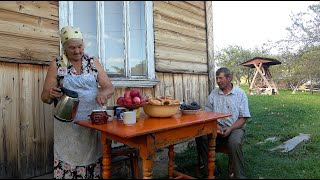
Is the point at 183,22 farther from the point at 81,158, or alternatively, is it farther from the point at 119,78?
the point at 81,158

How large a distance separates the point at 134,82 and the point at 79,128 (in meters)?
1.49

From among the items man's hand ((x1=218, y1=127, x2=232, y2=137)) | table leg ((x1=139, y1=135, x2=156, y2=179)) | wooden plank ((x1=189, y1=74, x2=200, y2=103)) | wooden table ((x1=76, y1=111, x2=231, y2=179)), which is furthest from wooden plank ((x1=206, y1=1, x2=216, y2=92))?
table leg ((x1=139, y1=135, x2=156, y2=179))

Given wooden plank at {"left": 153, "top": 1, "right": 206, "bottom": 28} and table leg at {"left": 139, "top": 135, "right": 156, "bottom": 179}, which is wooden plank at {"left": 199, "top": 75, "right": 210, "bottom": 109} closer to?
wooden plank at {"left": 153, "top": 1, "right": 206, "bottom": 28}

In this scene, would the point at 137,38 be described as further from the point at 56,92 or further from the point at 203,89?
the point at 56,92

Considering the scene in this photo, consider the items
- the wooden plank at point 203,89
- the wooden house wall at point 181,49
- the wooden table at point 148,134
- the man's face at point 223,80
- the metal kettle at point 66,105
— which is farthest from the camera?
the wooden plank at point 203,89

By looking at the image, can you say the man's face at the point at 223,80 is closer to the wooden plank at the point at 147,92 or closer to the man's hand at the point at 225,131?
the man's hand at the point at 225,131

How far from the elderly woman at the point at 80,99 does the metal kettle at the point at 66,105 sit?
238 millimetres

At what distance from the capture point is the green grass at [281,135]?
287cm

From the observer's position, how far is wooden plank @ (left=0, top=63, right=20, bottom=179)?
2586 millimetres

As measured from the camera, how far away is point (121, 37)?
3861 millimetres

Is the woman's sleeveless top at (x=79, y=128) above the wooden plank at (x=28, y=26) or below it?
below

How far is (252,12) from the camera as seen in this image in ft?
13.2

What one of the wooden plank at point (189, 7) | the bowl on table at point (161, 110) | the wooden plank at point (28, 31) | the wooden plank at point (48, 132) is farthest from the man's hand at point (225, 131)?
the wooden plank at point (189, 7)

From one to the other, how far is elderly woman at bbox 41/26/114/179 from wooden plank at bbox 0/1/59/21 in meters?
0.84
